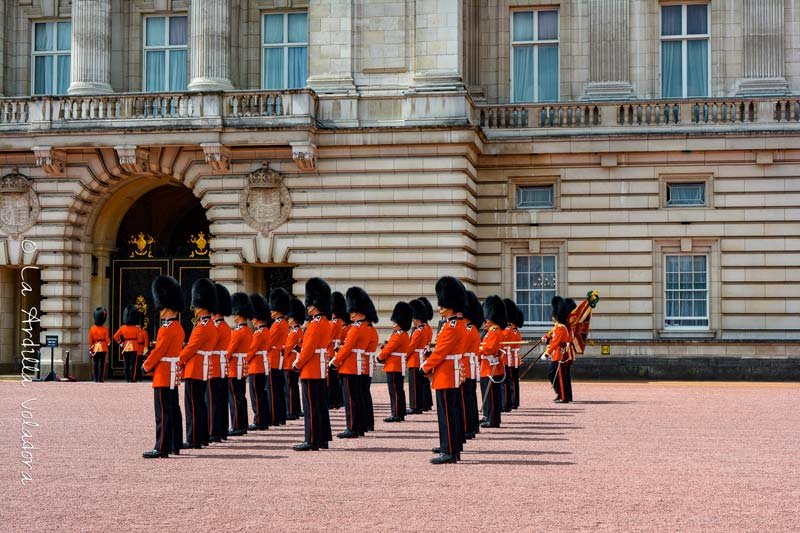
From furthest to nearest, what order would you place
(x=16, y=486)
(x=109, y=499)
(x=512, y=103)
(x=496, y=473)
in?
(x=512, y=103) → (x=496, y=473) → (x=16, y=486) → (x=109, y=499)

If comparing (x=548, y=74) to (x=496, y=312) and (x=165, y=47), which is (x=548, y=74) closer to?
(x=165, y=47)

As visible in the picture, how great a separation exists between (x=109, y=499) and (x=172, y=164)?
53.2 ft

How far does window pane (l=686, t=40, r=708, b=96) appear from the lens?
2566 centimetres

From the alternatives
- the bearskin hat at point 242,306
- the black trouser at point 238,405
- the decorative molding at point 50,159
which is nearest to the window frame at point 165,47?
the decorative molding at point 50,159

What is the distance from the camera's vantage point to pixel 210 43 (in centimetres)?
2516

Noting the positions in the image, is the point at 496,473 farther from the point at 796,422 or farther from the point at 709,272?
the point at 709,272

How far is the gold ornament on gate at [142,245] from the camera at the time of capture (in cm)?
2711

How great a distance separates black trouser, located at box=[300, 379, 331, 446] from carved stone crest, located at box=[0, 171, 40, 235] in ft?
45.4

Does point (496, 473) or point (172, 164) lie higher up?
point (172, 164)

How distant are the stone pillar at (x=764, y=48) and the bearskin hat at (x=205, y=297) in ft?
49.2

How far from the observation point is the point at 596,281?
25.2m

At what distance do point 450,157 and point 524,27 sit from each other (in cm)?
409

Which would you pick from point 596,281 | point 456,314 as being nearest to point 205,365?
point 456,314

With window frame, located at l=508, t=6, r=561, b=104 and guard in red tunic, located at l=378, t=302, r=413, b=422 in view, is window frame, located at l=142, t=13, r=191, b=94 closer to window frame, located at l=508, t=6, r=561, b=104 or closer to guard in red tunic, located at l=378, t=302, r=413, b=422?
window frame, located at l=508, t=6, r=561, b=104
